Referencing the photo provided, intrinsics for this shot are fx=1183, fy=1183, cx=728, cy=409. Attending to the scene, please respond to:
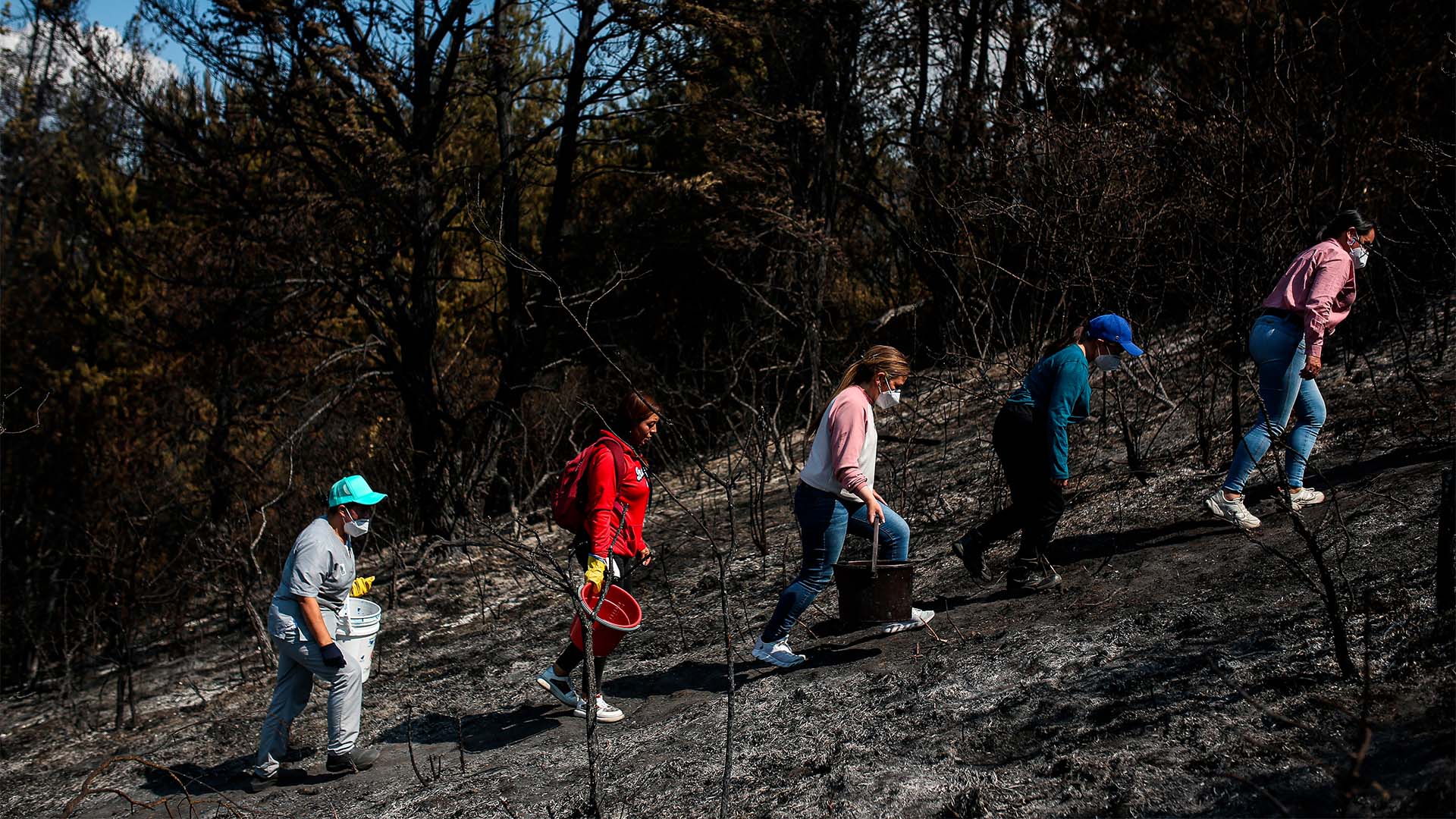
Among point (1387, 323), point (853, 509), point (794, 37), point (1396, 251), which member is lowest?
point (853, 509)

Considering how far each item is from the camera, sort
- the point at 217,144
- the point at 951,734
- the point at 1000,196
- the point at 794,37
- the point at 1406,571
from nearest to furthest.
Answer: the point at 951,734, the point at 1406,571, the point at 1000,196, the point at 217,144, the point at 794,37

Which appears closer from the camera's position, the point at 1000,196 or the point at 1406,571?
the point at 1406,571

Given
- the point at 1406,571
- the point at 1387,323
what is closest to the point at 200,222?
the point at 1387,323

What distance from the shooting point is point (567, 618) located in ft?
27.5

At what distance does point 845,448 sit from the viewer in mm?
5125

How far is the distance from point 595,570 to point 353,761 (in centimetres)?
163

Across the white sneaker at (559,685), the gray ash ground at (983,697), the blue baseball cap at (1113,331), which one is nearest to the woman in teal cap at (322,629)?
the gray ash ground at (983,697)

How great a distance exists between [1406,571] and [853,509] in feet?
7.48

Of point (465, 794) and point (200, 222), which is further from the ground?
point (200, 222)

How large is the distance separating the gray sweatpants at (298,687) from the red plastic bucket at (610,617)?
43.7 inches

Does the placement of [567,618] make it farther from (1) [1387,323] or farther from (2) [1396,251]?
(2) [1396,251]

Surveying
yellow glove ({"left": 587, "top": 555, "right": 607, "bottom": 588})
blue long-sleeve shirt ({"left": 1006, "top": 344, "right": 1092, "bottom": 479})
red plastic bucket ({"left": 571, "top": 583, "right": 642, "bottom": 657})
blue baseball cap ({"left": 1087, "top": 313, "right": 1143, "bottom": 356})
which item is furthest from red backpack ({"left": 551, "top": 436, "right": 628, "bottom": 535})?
blue baseball cap ({"left": 1087, "top": 313, "right": 1143, "bottom": 356})

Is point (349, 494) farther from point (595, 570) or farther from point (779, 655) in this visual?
point (779, 655)

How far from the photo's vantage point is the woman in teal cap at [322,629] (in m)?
5.44
